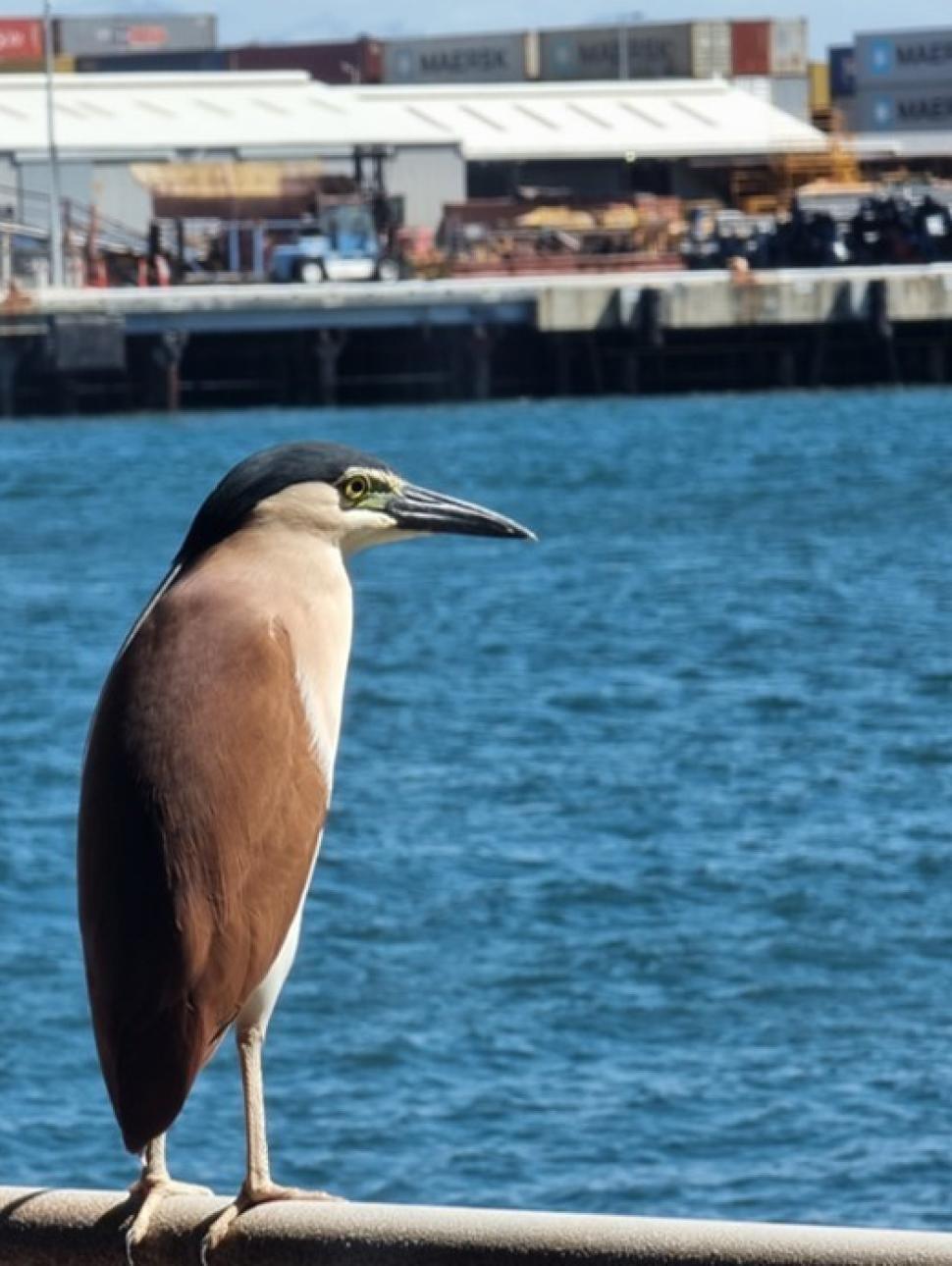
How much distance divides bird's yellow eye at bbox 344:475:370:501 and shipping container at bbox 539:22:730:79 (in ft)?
336

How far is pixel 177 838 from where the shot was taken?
3.55 metres

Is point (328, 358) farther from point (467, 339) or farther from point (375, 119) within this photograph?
point (375, 119)

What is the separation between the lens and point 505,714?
26.5 m

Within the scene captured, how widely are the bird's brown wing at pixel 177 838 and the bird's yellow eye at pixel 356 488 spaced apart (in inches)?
9.6

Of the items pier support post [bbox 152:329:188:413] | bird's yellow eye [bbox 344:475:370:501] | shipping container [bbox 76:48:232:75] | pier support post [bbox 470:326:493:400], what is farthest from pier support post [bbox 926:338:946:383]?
bird's yellow eye [bbox 344:475:370:501]

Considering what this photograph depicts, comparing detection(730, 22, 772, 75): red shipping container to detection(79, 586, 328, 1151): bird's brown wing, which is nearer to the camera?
detection(79, 586, 328, 1151): bird's brown wing

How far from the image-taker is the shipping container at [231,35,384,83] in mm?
113250

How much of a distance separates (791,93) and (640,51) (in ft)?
18.3

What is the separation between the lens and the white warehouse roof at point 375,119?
73.6 meters

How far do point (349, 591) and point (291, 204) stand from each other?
7007cm

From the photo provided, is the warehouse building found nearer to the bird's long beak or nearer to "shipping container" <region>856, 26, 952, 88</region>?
"shipping container" <region>856, 26, 952, 88</region>

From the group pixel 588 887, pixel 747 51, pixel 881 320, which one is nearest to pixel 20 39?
pixel 747 51

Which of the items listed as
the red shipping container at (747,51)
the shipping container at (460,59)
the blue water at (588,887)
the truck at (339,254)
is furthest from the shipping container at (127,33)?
the blue water at (588,887)

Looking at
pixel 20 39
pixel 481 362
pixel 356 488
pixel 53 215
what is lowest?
pixel 481 362
